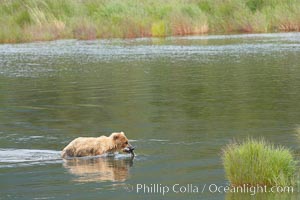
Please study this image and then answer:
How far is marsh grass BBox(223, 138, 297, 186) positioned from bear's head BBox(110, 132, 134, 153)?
3242 millimetres

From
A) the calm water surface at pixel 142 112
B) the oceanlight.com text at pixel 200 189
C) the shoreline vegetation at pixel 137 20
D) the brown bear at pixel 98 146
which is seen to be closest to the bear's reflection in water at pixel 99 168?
the calm water surface at pixel 142 112

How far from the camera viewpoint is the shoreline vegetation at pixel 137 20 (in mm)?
57969

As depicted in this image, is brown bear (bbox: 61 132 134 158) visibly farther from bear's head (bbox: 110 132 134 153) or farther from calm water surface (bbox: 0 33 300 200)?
calm water surface (bbox: 0 33 300 200)

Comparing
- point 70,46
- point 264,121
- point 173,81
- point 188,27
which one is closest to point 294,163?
point 264,121

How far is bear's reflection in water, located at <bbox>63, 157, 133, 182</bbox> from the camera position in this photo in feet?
48.5

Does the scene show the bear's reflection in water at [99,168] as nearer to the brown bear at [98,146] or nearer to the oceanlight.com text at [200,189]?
the brown bear at [98,146]

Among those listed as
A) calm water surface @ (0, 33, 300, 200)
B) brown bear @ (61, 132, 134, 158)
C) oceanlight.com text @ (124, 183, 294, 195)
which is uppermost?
brown bear @ (61, 132, 134, 158)

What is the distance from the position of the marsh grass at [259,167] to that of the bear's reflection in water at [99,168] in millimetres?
2103

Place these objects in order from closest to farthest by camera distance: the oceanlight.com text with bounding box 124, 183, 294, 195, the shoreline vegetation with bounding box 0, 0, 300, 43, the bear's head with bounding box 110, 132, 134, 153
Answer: the oceanlight.com text with bounding box 124, 183, 294, 195 < the bear's head with bounding box 110, 132, 134, 153 < the shoreline vegetation with bounding box 0, 0, 300, 43

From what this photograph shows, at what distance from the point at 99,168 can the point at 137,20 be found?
145 ft

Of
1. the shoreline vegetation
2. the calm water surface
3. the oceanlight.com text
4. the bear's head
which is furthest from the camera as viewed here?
the shoreline vegetation

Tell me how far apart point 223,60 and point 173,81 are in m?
9.07

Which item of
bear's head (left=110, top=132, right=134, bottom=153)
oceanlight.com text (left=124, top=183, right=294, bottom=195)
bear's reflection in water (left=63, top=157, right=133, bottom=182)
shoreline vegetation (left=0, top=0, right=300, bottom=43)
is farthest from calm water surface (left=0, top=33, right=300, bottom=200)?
shoreline vegetation (left=0, top=0, right=300, bottom=43)

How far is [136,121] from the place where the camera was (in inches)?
858
